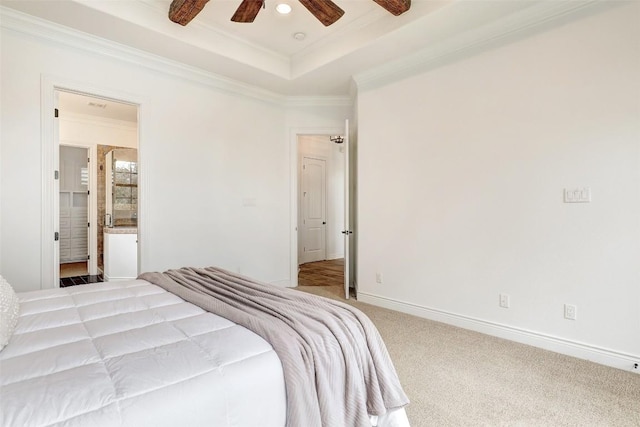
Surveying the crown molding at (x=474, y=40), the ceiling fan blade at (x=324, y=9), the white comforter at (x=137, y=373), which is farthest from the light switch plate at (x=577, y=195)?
the white comforter at (x=137, y=373)

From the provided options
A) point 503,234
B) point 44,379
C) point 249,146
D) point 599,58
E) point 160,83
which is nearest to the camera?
point 44,379

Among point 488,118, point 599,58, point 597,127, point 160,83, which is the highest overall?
point 160,83

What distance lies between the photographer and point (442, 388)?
6.70 ft

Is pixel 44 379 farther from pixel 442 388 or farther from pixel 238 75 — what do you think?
pixel 238 75

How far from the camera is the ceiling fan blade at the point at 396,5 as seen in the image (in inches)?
101

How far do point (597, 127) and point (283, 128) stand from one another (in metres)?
3.45

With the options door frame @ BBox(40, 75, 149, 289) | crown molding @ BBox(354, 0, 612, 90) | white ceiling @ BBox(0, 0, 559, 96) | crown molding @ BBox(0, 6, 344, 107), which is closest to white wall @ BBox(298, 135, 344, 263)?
crown molding @ BBox(0, 6, 344, 107)

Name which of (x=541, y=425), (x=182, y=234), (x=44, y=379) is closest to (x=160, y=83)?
(x=182, y=234)

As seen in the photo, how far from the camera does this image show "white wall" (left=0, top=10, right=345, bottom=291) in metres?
2.72

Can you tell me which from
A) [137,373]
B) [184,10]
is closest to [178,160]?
[184,10]

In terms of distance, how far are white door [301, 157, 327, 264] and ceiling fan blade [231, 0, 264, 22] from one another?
4.26 metres

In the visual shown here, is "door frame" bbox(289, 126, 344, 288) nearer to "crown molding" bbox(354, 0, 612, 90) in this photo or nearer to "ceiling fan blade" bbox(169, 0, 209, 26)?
"crown molding" bbox(354, 0, 612, 90)

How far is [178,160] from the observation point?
11.9 ft

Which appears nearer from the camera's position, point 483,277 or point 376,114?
point 483,277
